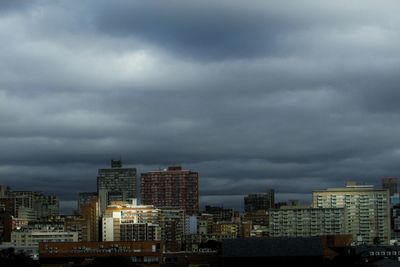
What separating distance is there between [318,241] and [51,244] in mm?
50855

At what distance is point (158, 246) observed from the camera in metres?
174

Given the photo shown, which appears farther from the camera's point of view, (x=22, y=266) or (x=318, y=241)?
(x=318, y=241)

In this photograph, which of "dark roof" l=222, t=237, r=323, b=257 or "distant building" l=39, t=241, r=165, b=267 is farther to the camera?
"distant building" l=39, t=241, r=165, b=267

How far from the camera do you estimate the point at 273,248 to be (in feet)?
503

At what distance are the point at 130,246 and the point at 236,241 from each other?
2745 cm

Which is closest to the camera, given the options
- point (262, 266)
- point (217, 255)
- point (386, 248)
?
point (262, 266)

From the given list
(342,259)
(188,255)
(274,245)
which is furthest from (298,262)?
(188,255)

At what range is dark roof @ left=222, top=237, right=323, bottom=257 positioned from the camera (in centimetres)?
15225

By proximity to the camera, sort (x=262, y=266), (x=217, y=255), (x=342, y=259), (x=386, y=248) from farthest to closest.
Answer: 1. (x=386, y=248)
2. (x=217, y=255)
3. (x=262, y=266)
4. (x=342, y=259)

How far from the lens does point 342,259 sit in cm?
13638

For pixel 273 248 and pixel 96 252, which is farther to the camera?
pixel 96 252

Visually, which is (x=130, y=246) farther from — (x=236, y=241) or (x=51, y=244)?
(x=236, y=241)

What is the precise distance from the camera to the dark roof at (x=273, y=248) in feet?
500

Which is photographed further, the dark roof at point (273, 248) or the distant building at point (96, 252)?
the distant building at point (96, 252)
